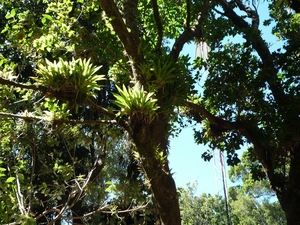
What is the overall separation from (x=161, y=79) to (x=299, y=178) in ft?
11.3

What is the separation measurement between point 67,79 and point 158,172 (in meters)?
1.02

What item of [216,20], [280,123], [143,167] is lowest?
[143,167]

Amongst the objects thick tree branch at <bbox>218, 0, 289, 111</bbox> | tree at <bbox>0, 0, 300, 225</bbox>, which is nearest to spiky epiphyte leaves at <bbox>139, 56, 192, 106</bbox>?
tree at <bbox>0, 0, 300, 225</bbox>

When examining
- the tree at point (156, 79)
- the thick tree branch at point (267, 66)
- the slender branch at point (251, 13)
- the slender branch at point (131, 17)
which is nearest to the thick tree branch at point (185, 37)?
the tree at point (156, 79)

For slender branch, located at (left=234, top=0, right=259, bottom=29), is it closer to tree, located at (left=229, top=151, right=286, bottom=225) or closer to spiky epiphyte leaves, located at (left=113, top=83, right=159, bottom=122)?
spiky epiphyte leaves, located at (left=113, top=83, right=159, bottom=122)

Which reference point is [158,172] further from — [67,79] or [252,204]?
[252,204]

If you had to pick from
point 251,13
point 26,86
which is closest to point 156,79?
point 26,86

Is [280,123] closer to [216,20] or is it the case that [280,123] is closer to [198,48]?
[216,20]

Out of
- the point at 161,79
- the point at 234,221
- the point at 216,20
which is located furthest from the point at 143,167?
the point at 234,221

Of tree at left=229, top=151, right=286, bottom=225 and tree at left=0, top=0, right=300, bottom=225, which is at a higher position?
tree at left=229, top=151, right=286, bottom=225

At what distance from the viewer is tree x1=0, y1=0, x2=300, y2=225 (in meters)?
2.80

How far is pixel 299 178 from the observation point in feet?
17.7

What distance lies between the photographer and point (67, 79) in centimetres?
264

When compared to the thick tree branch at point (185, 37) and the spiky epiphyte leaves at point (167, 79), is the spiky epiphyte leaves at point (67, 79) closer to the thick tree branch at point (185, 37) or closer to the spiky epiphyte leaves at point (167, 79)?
the spiky epiphyte leaves at point (167, 79)
